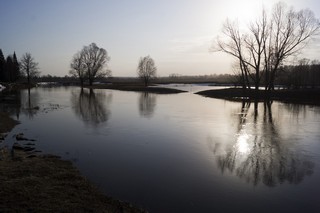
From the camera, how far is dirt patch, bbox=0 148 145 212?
6.93 metres

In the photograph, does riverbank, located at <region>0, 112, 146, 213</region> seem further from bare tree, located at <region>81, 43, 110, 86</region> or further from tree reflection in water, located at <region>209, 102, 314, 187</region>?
bare tree, located at <region>81, 43, 110, 86</region>

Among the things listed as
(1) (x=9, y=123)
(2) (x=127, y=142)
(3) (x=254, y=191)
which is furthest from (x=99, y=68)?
(3) (x=254, y=191)

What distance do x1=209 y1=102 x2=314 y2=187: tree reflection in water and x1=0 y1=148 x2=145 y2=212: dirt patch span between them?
188 inches

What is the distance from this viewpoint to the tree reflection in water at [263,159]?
33.4ft

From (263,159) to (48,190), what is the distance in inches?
328

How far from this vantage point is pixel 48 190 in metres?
7.92

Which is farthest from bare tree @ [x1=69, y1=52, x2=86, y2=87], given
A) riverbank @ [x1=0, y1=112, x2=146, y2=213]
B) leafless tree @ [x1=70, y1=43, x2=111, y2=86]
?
riverbank @ [x1=0, y1=112, x2=146, y2=213]

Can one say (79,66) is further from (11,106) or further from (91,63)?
(11,106)

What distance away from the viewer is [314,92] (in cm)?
4612

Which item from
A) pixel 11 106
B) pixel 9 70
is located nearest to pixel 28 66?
pixel 9 70

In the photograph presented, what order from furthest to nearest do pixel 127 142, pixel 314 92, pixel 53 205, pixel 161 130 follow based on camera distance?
pixel 314 92, pixel 161 130, pixel 127 142, pixel 53 205

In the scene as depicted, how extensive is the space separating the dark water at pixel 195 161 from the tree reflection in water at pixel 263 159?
33mm

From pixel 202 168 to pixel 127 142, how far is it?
5144mm

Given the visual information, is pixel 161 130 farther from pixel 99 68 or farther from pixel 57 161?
pixel 99 68
